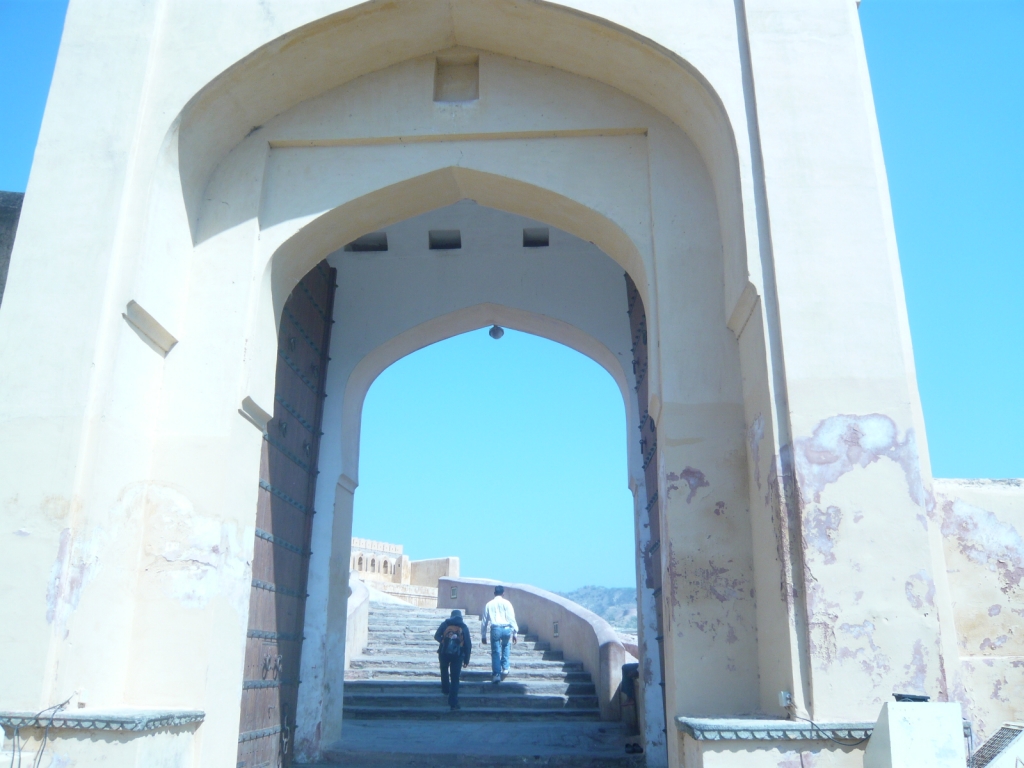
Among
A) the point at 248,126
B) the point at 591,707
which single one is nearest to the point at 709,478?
the point at 248,126

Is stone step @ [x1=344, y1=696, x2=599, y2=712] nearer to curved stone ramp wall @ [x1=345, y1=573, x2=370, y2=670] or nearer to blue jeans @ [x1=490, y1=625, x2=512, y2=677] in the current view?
blue jeans @ [x1=490, y1=625, x2=512, y2=677]

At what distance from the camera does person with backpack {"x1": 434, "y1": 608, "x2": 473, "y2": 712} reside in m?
9.46

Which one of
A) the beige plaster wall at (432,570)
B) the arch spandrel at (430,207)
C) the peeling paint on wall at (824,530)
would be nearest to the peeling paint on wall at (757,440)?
the peeling paint on wall at (824,530)

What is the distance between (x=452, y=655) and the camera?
372 inches

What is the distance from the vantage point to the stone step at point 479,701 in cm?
947

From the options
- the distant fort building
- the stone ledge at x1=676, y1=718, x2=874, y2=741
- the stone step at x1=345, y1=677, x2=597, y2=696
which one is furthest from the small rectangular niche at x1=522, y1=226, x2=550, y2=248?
the distant fort building

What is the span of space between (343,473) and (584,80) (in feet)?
12.5

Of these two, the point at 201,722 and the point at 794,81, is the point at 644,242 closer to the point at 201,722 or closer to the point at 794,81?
the point at 794,81

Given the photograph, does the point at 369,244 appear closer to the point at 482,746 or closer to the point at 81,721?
the point at 482,746

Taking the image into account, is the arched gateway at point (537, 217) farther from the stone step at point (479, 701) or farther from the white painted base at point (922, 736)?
the stone step at point (479, 701)

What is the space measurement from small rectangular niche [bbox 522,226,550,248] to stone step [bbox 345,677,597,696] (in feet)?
15.9

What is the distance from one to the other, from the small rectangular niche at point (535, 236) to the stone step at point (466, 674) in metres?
4.95

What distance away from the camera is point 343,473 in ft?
25.1

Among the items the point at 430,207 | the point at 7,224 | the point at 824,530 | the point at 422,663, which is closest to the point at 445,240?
the point at 430,207
